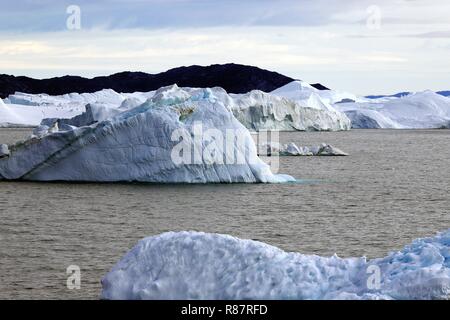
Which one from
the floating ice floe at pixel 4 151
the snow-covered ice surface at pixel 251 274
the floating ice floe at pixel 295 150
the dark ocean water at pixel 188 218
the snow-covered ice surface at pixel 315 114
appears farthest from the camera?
the snow-covered ice surface at pixel 315 114

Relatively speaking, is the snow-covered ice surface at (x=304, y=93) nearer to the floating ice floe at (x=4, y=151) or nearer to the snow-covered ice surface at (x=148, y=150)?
the floating ice floe at (x=4, y=151)

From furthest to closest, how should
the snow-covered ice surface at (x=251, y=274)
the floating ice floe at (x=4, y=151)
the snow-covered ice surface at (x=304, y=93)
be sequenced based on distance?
the snow-covered ice surface at (x=304, y=93)
the floating ice floe at (x=4, y=151)
the snow-covered ice surface at (x=251, y=274)

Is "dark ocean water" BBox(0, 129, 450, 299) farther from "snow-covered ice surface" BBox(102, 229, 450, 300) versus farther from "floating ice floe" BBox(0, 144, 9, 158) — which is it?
"floating ice floe" BBox(0, 144, 9, 158)

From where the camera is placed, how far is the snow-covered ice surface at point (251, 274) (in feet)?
27.5

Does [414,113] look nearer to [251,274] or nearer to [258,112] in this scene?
[258,112]

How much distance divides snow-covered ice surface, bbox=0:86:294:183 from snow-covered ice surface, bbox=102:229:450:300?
13.8 meters

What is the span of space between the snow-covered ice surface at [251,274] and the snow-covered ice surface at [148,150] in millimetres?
13829

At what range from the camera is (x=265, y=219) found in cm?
1831

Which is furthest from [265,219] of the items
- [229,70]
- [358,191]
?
[229,70]

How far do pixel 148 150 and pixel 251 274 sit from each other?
47.7 ft

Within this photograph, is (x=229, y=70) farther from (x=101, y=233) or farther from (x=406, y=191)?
(x=101, y=233)

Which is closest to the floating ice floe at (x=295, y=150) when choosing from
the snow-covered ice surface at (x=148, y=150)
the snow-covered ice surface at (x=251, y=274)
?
the snow-covered ice surface at (x=148, y=150)
